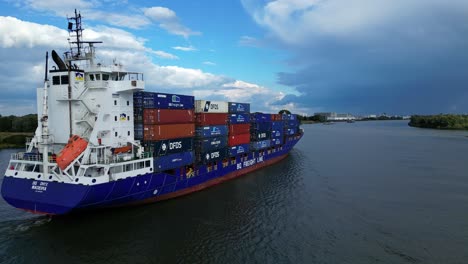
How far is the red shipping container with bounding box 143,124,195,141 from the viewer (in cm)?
2338

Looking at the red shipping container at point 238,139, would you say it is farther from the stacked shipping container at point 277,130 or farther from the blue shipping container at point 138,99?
the blue shipping container at point 138,99

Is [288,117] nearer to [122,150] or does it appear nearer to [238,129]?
[238,129]

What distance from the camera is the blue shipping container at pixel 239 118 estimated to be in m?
34.2

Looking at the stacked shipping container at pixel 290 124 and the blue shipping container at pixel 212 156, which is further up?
the stacked shipping container at pixel 290 124

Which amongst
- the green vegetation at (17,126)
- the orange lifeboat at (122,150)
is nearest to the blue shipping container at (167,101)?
the orange lifeboat at (122,150)

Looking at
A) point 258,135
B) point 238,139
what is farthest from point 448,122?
point 238,139

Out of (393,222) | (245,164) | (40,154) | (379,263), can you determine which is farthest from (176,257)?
(245,164)

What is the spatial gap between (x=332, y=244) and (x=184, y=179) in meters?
13.2

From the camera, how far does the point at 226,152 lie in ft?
107

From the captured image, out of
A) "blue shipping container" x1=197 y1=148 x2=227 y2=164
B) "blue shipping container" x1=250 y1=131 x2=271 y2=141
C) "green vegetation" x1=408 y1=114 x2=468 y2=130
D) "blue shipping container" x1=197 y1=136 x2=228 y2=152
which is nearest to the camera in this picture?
"blue shipping container" x1=197 y1=136 x2=228 y2=152

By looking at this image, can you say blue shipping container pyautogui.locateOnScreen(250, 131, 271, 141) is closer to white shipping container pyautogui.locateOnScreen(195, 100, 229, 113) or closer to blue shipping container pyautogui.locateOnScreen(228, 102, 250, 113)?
blue shipping container pyautogui.locateOnScreen(228, 102, 250, 113)

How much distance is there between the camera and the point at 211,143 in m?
30.0

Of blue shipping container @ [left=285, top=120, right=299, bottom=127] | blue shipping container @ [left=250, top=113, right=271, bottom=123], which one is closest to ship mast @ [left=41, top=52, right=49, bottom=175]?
blue shipping container @ [left=250, top=113, right=271, bottom=123]

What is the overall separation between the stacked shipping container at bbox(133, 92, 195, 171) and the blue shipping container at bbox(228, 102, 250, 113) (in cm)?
924
